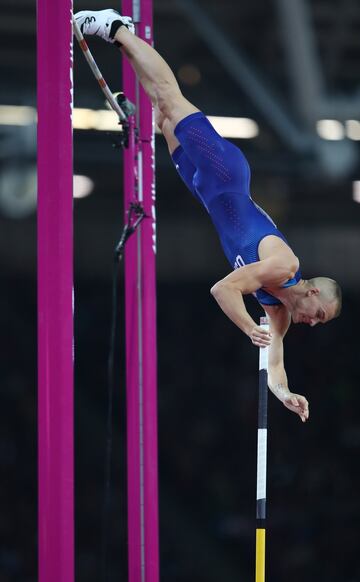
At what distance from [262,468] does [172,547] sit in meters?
9.44

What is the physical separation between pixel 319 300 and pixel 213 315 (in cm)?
1125

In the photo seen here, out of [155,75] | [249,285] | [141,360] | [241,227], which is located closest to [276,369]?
[141,360]

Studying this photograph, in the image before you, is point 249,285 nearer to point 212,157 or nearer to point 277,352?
point 212,157

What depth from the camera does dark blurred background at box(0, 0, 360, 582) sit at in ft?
44.5

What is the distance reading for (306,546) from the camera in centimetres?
1490

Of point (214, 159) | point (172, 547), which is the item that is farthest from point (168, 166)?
point (214, 159)

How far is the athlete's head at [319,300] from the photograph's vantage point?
21.6 ft

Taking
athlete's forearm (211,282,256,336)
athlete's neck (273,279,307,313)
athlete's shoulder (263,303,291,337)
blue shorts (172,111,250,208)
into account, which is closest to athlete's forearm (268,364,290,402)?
athlete's shoulder (263,303,291,337)

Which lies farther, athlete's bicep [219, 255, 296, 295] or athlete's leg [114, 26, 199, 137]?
athlete's leg [114, 26, 199, 137]

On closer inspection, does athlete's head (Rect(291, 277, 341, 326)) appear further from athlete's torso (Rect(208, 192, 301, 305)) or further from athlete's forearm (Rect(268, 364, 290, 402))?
athlete's forearm (Rect(268, 364, 290, 402))

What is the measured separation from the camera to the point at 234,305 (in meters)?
5.94

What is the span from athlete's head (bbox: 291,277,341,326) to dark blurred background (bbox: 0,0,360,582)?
5604 mm

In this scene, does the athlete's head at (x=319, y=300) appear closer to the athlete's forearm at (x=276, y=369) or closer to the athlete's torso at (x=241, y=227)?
the athlete's torso at (x=241, y=227)

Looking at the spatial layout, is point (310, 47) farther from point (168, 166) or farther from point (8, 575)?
point (8, 575)
